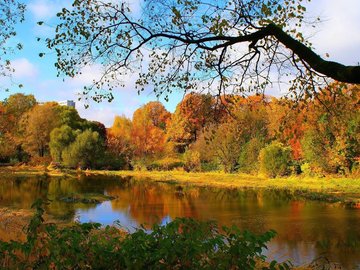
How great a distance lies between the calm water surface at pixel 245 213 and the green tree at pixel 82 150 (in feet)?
63.7

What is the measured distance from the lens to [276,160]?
36.4 m

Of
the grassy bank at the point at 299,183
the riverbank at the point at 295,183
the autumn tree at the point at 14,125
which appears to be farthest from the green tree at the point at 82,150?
the grassy bank at the point at 299,183

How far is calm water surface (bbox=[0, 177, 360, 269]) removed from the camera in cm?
1288

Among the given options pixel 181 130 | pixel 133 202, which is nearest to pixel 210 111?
pixel 133 202

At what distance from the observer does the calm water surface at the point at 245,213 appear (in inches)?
507

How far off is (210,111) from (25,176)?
3513cm

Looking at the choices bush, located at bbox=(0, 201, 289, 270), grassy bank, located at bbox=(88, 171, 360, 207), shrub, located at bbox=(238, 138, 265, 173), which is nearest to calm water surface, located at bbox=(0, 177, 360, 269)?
grassy bank, located at bbox=(88, 171, 360, 207)

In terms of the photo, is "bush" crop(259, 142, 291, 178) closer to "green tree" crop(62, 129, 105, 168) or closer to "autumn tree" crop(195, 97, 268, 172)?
"autumn tree" crop(195, 97, 268, 172)

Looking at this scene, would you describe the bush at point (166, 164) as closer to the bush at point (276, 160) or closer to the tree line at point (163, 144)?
the tree line at point (163, 144)

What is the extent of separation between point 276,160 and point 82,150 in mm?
24728

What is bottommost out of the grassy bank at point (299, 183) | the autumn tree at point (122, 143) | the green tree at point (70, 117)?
the grassy bank at point (299, 183)

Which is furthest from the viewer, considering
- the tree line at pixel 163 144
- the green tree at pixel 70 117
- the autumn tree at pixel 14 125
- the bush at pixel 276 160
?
the green tree at pixel 70 117

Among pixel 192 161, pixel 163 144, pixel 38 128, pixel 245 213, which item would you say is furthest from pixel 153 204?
pixel 38 128

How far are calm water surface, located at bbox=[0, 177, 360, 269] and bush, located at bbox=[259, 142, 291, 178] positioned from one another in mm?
8068
